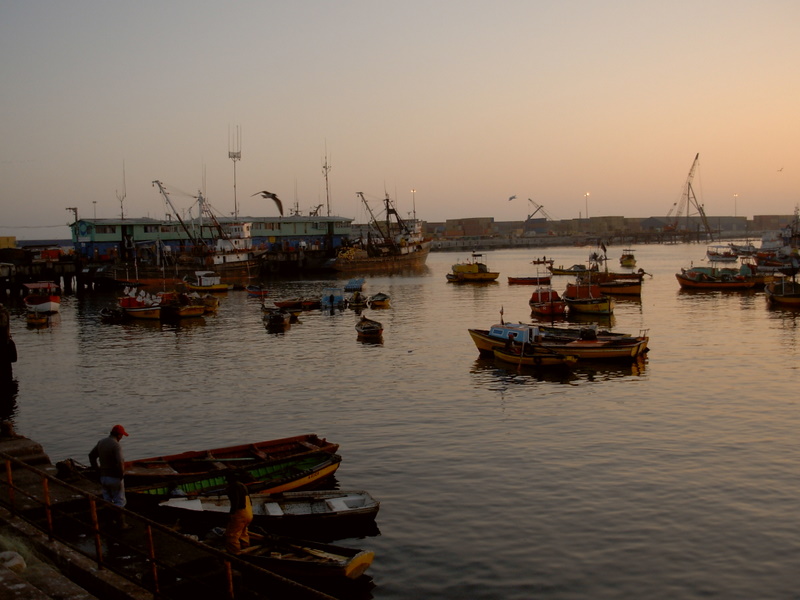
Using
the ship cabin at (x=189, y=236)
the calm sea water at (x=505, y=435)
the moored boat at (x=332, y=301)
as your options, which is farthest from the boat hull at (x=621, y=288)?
the ship cabin at (x=189, y=236)

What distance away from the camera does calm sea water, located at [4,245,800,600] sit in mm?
17984

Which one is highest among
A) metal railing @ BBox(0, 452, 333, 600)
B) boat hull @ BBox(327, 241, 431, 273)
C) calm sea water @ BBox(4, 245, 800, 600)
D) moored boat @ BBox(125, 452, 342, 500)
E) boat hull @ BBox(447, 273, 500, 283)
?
boat hull @ BBox(327, 241, 431, 273)

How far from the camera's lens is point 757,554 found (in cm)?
1827

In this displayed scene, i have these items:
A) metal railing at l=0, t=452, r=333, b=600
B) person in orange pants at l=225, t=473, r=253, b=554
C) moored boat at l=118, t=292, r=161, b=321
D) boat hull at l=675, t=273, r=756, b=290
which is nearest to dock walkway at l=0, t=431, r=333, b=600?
metal railing at l=0, t=452, r=333, b=600

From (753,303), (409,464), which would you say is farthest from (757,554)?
(753,303)

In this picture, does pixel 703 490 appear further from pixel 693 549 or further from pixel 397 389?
pixel 397 389

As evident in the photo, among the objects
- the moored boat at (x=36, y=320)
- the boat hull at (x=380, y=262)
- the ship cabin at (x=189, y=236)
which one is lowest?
the moored boat at (x=36, y=320)

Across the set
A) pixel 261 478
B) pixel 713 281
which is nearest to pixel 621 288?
pixel 713 281

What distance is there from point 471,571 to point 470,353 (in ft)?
103

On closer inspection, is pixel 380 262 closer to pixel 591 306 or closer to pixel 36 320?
pixel 36 320

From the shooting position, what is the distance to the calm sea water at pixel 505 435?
17984 mm

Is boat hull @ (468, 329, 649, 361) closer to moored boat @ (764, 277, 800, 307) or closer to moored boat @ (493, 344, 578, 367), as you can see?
moored boat @ (493, 344, 578, 367)

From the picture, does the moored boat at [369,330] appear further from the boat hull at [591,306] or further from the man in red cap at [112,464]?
the man in red cap at [112,464]

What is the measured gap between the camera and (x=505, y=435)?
28.8m
